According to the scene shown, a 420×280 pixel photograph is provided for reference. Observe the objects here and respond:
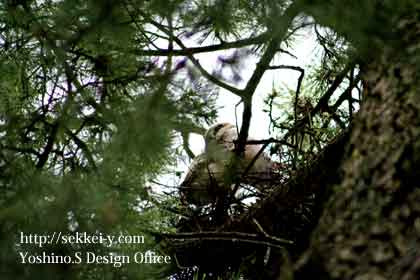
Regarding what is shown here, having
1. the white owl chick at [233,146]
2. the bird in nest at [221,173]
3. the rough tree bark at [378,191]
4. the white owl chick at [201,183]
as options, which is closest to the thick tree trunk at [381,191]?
the rough tree bark at [378,191]

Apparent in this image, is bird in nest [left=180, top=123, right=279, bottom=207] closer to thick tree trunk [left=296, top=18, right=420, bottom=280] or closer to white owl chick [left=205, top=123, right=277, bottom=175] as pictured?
white owl chick [left=205, top=123, right=277, bottom=175]

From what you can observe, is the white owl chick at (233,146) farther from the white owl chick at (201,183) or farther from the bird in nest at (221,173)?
the white owl chick at (201,183)

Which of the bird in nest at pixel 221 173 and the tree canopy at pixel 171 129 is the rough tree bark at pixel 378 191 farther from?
the bird in nest at pixel 221 173

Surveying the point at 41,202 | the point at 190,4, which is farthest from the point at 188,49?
the point at 41,202

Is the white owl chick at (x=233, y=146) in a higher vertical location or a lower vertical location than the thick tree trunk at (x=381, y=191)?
higher

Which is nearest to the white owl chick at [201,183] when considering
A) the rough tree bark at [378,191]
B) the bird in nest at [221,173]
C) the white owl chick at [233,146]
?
the bird in nest at [221,173]

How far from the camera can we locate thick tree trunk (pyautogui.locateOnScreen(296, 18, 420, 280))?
1.30 meters

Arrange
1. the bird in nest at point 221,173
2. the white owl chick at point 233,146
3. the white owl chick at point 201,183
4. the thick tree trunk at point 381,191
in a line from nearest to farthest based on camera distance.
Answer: the thick tree trunk at point 381,191 < the bird in nest at point 221,173 < the white owl chick at point 201,183 < the white owl chick at point 233,146

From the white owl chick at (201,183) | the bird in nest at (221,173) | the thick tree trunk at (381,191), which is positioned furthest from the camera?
the white owl chick at (201,183)

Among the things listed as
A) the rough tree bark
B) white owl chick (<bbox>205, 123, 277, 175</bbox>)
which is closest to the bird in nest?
white owl chick (<bbox>205, 123, 277, 175</bbox>)

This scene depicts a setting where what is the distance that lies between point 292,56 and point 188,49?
2.37ft

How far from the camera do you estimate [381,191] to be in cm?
140

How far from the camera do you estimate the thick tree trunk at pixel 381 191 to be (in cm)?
130

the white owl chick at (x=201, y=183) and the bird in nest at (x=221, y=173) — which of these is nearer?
the bird in nest at (x=221, y=173)
